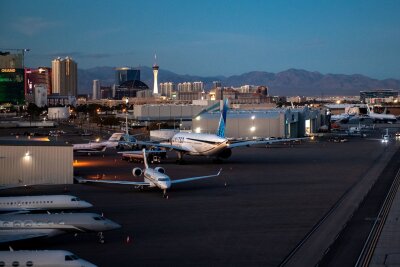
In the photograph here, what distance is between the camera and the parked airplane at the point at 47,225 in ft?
92.7

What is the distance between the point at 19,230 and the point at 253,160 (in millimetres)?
47119

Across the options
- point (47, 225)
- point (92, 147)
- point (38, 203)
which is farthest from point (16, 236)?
point (92, 147)

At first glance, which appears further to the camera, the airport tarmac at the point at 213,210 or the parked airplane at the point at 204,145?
the parked airplane at the point at 204,145

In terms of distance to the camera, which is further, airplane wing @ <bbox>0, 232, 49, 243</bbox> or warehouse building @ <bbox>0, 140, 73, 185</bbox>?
warehouse building @ <bbox>0, 140, 73, 185</bbox>

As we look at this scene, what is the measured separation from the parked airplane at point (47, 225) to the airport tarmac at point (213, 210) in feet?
2.63

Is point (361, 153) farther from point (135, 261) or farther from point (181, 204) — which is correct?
point (135, 261)

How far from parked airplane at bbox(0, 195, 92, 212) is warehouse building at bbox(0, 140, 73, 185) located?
13.6 metres

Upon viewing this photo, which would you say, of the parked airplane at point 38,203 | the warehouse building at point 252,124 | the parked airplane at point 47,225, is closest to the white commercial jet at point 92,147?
the warehouse building at point 252,124

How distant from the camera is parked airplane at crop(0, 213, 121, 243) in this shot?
28.2 metres

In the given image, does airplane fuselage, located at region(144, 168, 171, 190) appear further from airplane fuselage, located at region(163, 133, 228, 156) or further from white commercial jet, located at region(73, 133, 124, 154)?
white commercial jet, located at region(73, 133, 124, 154)

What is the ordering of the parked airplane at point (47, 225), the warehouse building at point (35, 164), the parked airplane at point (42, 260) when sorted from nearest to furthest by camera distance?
the parked airplane at point (42, 260)
the parked airplane at point (47, 225)
the warehouse building at point (35, 164)

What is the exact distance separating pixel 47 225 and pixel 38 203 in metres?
6.23

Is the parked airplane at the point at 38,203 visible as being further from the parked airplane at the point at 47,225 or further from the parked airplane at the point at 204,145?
the parked airplane at the point at 204,145

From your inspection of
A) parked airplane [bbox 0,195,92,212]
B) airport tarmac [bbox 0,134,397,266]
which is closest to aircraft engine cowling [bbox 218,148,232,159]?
airport tarmac [bbox 0,134,397,266]
